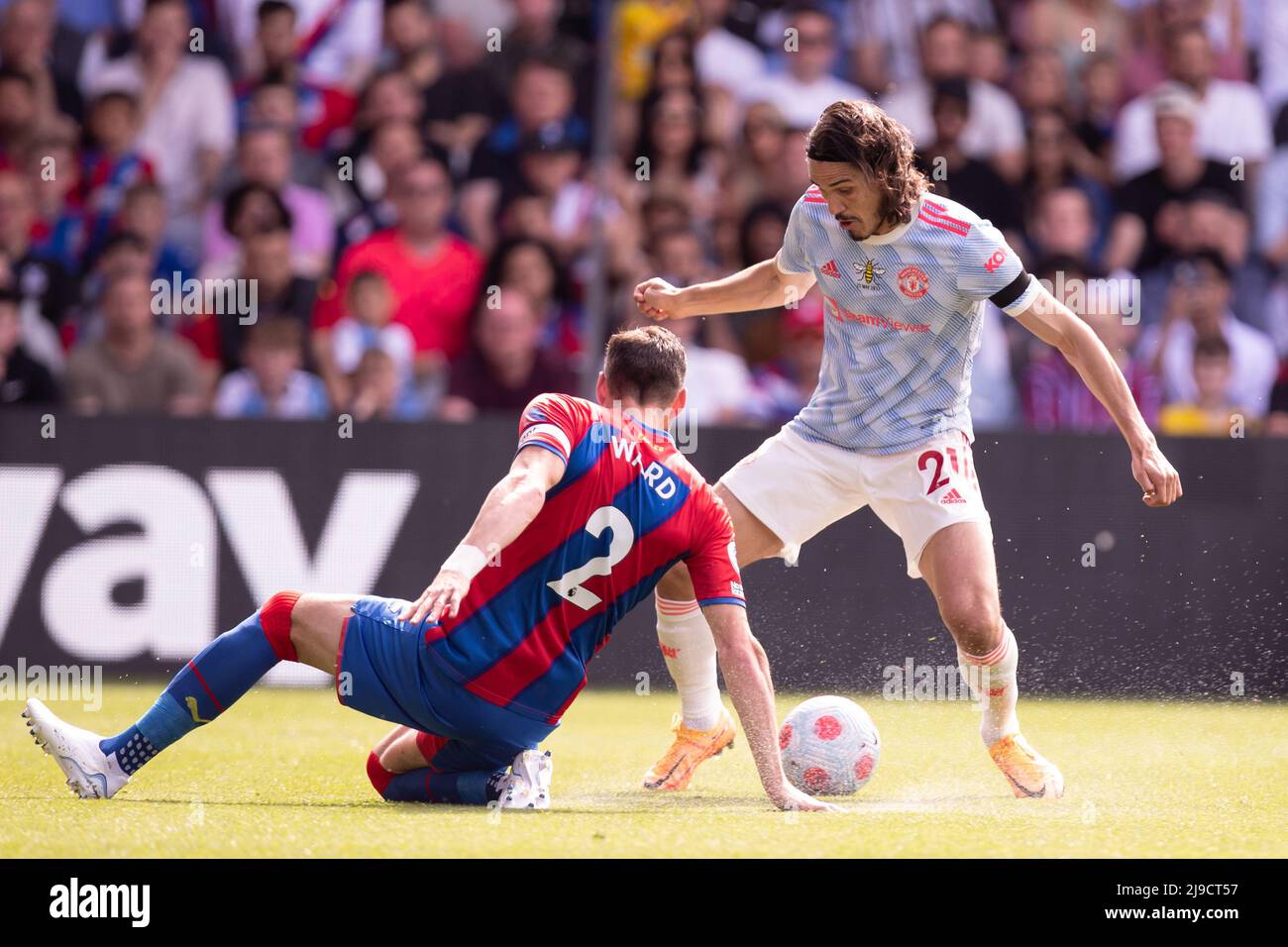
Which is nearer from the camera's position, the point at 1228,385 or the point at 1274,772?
the point at 1274,772

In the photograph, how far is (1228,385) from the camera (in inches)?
407

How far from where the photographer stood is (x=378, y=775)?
554cm

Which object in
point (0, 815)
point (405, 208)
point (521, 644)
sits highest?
point (405, 208)

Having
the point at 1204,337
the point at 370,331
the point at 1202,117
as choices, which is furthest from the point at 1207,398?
the point at 370,331

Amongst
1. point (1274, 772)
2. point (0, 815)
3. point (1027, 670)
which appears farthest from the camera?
point (1027, 670)

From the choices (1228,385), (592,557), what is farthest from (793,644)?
(1228,385)

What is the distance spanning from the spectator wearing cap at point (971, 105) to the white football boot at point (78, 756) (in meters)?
7.83

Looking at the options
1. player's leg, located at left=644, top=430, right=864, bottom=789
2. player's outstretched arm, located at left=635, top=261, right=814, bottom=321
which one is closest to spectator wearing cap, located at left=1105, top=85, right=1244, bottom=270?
player's outstretched arm, located at left=635, top=261, right=814, bottom=321

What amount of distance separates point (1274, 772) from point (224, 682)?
13.1 ft

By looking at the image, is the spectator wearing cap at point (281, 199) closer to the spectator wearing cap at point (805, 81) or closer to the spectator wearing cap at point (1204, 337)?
the spectator wearing cap at point (805, 81)

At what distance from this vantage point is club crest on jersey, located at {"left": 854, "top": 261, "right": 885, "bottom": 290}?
19.3ft

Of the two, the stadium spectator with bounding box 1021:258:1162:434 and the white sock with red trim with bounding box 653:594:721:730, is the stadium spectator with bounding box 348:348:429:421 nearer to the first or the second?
the stadium spectator with bounding box 1021:258:1162:434
